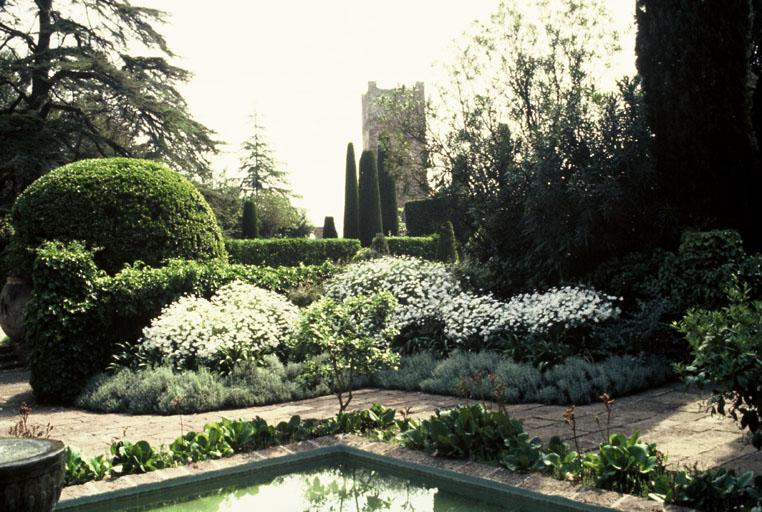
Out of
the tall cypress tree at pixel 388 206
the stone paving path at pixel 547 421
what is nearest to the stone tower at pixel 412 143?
the stone paving path at pixel 547 421

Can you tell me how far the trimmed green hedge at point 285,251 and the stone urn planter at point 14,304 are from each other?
7976 mm

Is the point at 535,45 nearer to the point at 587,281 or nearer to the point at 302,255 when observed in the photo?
the point at 587,281

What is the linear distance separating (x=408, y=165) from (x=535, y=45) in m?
3.33

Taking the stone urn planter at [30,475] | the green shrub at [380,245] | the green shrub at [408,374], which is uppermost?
the green shrub at [380,245]

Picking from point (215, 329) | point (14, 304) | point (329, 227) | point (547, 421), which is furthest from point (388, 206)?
point (547, 421)

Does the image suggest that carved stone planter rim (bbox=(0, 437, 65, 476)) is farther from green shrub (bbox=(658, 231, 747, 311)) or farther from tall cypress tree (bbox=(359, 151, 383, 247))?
tall cypress tree (bbox=(359, 151, 383, 247))

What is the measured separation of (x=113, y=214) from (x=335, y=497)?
270 inches

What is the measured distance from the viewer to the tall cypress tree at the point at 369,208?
27.7 metres

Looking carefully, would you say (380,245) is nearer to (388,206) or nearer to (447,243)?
(447,243)

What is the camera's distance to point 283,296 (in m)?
10.1

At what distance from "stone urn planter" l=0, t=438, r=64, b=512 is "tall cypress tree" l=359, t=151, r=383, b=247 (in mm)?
24329

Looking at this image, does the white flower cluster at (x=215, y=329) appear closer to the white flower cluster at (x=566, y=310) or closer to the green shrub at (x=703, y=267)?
the white flower cluster at (x=566, y=310)

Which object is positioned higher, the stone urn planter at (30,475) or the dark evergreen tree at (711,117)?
the dark evergreen tree at (711,117)

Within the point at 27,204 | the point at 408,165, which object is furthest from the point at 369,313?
the point at 408,165
